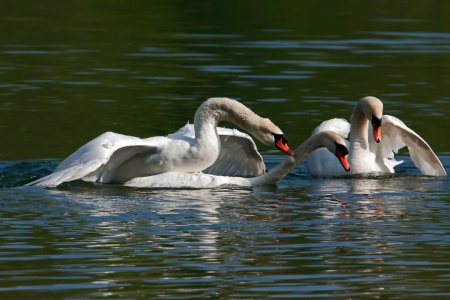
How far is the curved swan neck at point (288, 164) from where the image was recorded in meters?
11.6

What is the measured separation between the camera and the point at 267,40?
2653 cm

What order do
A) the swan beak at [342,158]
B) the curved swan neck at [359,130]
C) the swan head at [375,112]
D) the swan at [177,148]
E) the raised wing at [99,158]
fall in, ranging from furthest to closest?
the curved swan neck at [359,130] < the swan head at [375,112] < the swan beak at [342,158] < the swan at [177,148] < the raised wing at [99,158]

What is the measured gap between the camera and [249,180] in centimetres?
1162

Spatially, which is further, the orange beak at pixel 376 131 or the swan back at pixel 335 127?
the swan back at pixel 335 127

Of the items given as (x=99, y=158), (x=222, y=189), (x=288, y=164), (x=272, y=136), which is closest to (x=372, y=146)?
(x=288, y=164)

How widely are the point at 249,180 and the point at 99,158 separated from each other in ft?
7.42

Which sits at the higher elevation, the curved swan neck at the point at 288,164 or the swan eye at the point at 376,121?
the swan eye at the point at 376,121

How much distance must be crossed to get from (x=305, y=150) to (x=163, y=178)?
2004 mm

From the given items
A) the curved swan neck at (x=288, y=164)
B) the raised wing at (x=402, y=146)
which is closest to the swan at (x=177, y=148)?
the curved swan neck at (x=288, y=164)

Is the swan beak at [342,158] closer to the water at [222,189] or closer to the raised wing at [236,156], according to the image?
the water at [222,189]

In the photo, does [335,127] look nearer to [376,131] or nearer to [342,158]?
[376,131]

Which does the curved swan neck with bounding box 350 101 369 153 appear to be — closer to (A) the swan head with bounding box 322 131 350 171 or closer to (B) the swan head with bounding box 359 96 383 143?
(B) the swan head with bounding box 359 96 383 143

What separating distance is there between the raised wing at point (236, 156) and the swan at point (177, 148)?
0.66 metres

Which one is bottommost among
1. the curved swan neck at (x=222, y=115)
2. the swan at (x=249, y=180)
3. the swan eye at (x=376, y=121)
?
the swan at (x=249, y=180)
